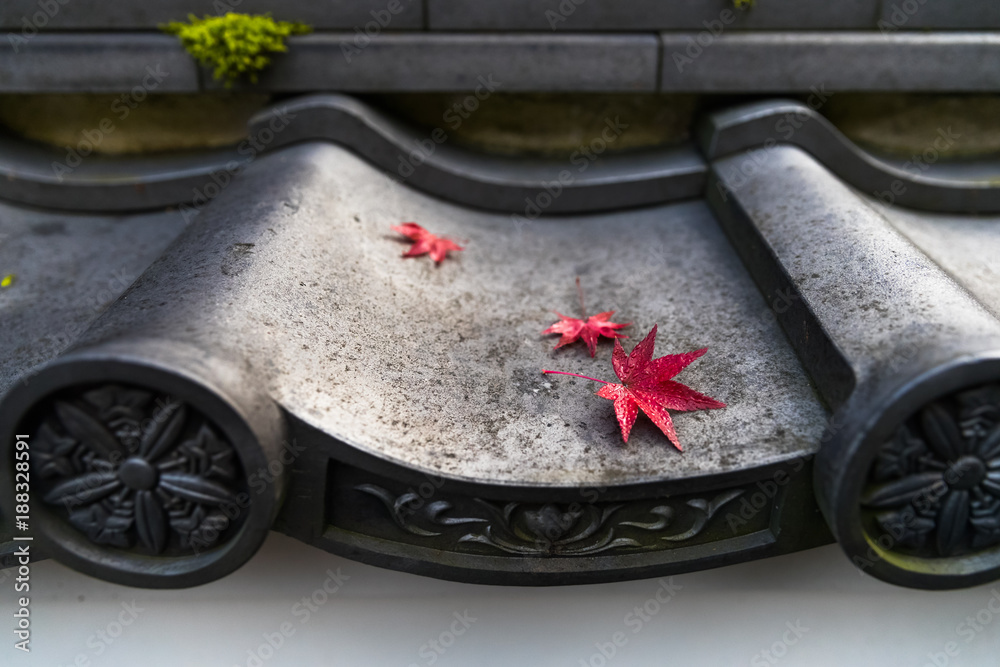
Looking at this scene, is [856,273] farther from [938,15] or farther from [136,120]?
[136,120]

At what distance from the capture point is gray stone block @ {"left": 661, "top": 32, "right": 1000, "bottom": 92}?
3.56m

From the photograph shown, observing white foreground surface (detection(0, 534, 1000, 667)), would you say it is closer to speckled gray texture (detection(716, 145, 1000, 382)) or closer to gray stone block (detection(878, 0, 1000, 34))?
speckled gray texture (detection(716, 145, 1000, 382))

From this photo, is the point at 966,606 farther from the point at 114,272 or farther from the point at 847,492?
the point at 114,272

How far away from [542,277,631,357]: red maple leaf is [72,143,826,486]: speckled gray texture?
0.15ft

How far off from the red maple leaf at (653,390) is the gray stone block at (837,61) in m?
1.91

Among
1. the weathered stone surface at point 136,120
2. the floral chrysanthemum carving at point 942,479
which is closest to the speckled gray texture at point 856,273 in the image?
the floral chrysanthemum carving at point 942,479

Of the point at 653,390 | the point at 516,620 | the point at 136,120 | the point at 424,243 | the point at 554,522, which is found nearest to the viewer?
the point at 554,522

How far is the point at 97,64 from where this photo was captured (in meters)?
3.58

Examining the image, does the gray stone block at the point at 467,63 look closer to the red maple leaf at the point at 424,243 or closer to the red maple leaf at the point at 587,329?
the red maple leaf at the point at 424,243

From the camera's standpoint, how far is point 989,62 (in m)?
3.57

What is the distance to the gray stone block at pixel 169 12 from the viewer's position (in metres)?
3.57

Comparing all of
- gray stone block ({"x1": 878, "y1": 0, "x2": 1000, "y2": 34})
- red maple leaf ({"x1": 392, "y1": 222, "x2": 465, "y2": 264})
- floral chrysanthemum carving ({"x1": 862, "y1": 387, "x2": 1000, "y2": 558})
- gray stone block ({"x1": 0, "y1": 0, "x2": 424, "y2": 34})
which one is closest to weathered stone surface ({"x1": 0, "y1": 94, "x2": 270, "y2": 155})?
gray stone block ({"x1": 0, "y1": 0, "x2": 424, "y2": 34})

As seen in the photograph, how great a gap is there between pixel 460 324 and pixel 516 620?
Answer: 111cm

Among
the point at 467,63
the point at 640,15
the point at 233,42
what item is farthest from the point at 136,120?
the point at 640,15
